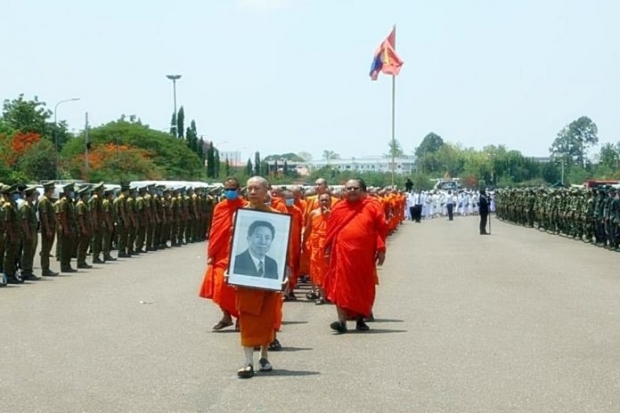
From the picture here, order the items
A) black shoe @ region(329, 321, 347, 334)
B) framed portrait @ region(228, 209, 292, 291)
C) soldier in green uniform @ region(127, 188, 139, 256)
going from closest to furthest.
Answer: framed portrait @ region(228, 209, 292, 291) < black shoe @ region(329, 321, 347, 334) < soldier in green uniform @ region(127, 188, 139, 256)

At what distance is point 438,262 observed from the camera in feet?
88.1

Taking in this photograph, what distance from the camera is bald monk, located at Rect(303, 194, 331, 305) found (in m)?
17.9

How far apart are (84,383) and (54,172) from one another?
57216 millimetres

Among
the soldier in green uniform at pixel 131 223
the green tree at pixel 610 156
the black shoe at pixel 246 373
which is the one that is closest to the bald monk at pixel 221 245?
the black shoe at pixel 246 373

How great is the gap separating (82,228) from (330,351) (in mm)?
14235

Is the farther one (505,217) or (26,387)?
(505,217)

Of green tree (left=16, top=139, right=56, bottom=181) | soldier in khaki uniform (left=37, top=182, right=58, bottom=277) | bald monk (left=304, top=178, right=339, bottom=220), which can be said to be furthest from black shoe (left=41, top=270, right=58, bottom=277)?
green tree (left=16, top=139, right=56, bottom=181)

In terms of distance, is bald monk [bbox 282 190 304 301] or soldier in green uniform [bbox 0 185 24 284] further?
soldier in green uniform [bbox 0 185 24 284]

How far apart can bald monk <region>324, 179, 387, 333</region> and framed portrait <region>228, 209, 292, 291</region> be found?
3.06 metres

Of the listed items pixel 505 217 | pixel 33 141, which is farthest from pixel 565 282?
pixel 33 141

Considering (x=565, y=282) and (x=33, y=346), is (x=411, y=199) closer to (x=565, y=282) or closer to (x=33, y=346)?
(x=565, y=282)

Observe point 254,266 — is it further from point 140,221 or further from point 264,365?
point 140,221

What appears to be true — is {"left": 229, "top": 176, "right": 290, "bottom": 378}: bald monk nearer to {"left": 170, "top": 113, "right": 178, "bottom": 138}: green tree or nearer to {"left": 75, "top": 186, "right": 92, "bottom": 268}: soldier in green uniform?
{"left": 75, "top": 186, "right": 92, "bottom": 268}: soldier in green uniform

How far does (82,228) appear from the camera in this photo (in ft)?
85.1
